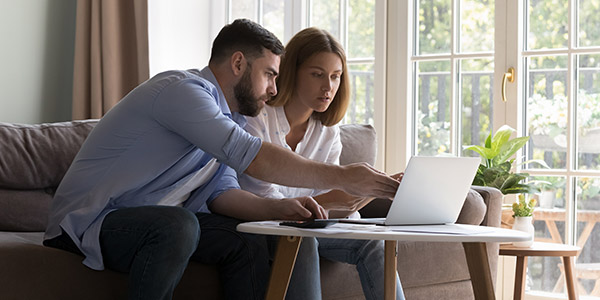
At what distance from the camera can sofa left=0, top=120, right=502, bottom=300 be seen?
5.73 ft

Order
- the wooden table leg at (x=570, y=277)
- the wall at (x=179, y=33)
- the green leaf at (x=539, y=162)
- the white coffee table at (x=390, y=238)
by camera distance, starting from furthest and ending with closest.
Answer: the wall at (x=179, y=33) < the green leaf at (x=539, y=162) < the wooden table leg at (x=570, y=277) < the white coffee table at (x=390, y=238)

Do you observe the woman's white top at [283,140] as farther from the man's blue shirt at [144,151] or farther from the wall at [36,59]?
the wall at [36,59]

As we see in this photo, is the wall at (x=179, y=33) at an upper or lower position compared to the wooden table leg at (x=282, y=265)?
upper

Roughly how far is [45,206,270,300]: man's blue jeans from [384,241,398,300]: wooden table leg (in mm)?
379

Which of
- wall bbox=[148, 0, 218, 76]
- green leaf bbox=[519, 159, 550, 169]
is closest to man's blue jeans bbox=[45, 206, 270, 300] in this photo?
green leaf bbox=[519, 159, 550, 169]

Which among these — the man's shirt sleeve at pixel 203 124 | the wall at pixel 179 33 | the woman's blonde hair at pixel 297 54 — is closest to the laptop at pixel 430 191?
the man's shirt sleeve at pixel 203 124

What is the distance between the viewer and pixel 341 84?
239 centimetres

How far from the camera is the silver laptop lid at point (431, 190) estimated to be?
4.96 ft

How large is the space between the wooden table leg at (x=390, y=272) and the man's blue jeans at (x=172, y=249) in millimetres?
379

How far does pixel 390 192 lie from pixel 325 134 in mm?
830

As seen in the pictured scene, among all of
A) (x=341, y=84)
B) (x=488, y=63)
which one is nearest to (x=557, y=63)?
(x=488, y=63)

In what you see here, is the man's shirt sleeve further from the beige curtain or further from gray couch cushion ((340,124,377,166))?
the beige curtain

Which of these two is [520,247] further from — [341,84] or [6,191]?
[6,191]

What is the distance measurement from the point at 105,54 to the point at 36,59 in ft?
1.01
